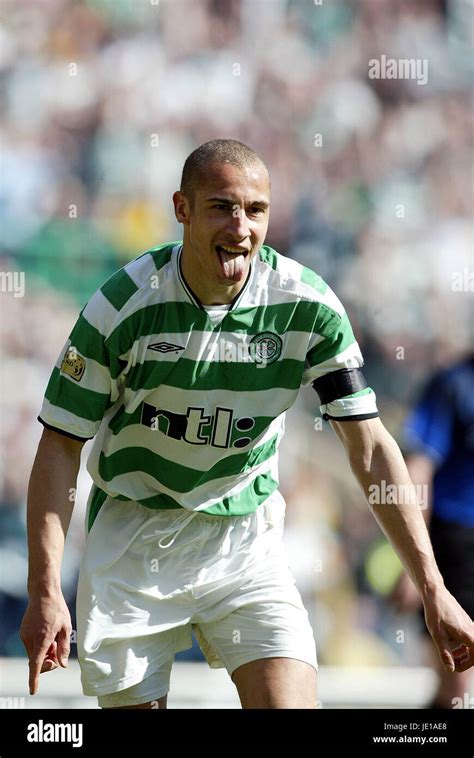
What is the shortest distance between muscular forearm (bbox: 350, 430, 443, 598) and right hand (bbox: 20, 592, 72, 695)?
3.09 feet

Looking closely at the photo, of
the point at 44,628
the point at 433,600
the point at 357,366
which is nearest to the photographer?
→ the point at 44,628

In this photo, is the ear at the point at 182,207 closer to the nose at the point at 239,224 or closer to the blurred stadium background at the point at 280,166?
the nose at the point at 239,224

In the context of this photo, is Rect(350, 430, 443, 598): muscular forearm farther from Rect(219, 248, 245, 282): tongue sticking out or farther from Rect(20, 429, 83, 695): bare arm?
Rect(20, 429, 83, 695): bare arm

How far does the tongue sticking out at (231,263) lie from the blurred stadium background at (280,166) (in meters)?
2.69

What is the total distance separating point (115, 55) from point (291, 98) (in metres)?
0.91

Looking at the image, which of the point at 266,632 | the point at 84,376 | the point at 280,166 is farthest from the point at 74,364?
the point at 280,166

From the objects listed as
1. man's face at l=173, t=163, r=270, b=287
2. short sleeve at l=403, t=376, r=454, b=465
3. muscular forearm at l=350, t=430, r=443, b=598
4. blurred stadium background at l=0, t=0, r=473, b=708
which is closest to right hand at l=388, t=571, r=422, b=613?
blurred stadium background at l=0, t=0, r=473, b=708

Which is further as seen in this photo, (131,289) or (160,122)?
(160,122)

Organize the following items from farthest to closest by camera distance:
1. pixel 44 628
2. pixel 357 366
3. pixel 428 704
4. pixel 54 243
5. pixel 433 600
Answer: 1. pixel 54 243
2. pixel 428 704
3. pixel 357 366
4. pixel 433 600
5. pixel 44 628

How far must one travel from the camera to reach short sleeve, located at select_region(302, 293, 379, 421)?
11.3 feet

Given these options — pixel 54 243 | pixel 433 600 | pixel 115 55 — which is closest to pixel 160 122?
pixel 115 55

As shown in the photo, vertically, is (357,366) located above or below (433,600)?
above

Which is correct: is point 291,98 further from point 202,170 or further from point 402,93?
point 202,170

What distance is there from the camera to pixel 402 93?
615 centimetres
